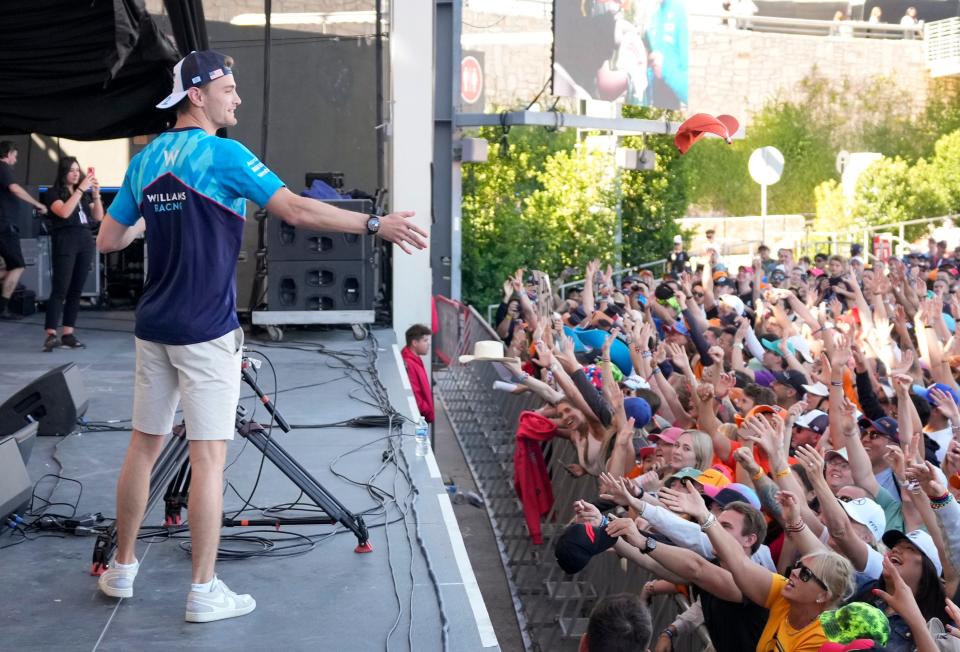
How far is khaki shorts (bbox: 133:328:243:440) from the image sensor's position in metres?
4.05

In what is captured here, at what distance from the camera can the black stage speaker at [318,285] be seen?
10.5 m

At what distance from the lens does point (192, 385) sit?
4.07 m

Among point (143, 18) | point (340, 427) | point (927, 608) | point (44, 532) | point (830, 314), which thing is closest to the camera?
Answer: point (927, 608)

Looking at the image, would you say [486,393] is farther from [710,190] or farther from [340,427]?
[710,190]

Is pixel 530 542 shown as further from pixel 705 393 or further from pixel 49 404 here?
pixel 49 404

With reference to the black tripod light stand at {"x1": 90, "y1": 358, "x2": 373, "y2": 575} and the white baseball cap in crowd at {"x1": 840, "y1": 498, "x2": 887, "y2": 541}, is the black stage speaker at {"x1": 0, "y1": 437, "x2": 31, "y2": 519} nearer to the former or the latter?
the black tripod light stand at {"x1": 90, "y1": 358, "x2": 373, "y2": 575}

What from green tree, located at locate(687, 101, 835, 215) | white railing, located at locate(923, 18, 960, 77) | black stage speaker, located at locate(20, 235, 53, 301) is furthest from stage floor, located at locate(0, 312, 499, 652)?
white railing, located at locate(923, 18, 960, 77)

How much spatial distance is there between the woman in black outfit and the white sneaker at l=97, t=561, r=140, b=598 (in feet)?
18.3

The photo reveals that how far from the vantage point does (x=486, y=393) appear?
12102 mm

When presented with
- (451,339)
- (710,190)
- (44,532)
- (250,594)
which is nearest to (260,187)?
(250,594)

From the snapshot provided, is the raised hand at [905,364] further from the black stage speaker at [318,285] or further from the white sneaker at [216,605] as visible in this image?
the white sneaker at [216,605]

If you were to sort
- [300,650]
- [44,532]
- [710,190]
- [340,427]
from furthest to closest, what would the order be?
[710,190]
[340,427]
[44,532]
[300,650]

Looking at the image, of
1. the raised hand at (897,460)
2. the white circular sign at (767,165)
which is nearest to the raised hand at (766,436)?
the raised hand at (897,460)

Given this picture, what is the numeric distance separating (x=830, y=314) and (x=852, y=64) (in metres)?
30.9
